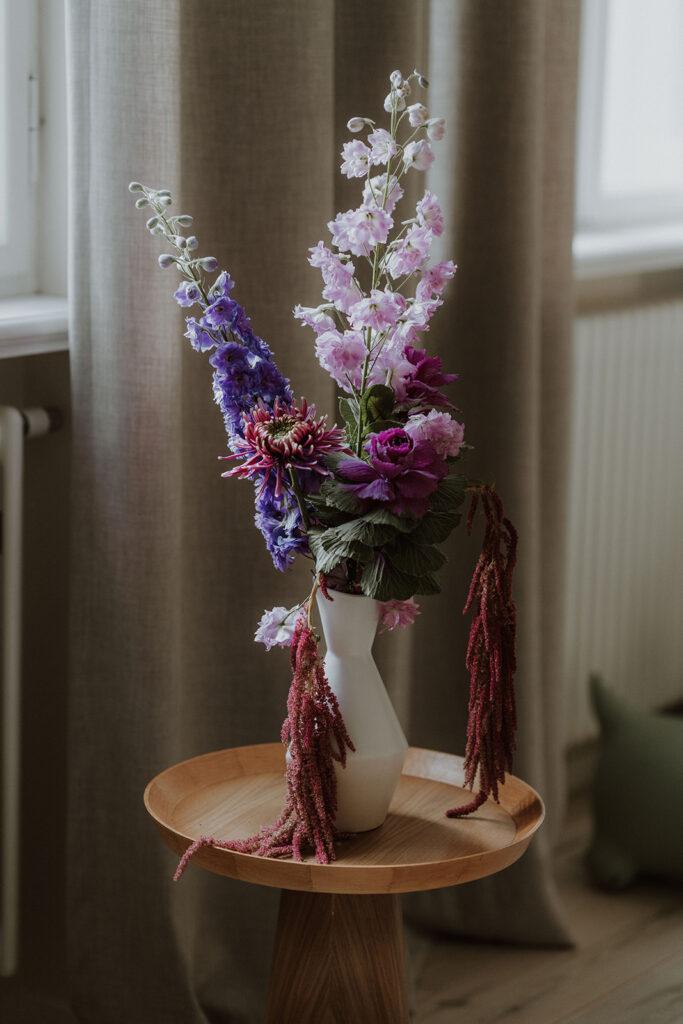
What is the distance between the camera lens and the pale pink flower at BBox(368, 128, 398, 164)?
1.25 meters

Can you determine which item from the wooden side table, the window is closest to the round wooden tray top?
the wooden side table

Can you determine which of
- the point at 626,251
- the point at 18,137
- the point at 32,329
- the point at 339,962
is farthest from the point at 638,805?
the point at 18,137

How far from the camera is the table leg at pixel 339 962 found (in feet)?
4.29

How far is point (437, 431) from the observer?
1.24 meters

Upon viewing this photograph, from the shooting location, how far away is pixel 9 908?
1685mm

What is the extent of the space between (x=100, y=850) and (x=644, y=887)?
42.3 inches

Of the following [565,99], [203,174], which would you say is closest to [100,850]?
[203,174]

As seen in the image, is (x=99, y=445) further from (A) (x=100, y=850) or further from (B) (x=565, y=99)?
(B) (x=565, y=99)

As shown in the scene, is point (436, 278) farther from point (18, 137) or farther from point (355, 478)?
point (18, 137)

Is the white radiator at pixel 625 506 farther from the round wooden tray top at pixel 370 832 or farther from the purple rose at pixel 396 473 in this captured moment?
the purple rose at pixel 396 473

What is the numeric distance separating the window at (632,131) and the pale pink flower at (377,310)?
1266 millimetres

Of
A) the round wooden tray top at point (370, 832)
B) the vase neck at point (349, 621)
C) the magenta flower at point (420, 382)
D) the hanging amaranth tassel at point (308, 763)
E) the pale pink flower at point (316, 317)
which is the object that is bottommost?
the round wooden tray top at point (370, 832)

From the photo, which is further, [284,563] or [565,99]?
[565,99]

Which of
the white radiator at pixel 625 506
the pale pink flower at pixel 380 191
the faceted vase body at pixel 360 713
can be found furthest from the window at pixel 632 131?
the faceted vase body at pixel 360 713
